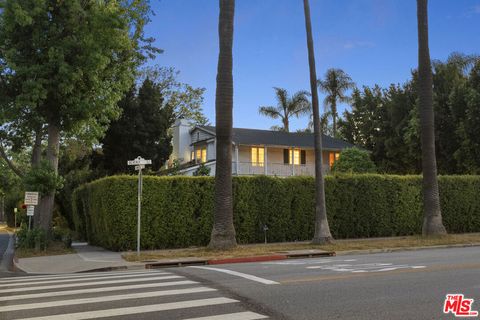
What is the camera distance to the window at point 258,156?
4097 centimetres

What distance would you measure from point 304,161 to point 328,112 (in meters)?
12.5

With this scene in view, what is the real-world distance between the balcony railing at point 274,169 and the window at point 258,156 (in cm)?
24

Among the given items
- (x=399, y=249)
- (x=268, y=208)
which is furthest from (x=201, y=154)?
(x=399, y=249)

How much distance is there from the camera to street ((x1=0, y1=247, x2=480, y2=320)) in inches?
276

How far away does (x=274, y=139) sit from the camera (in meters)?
42.2

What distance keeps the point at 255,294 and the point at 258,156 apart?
32996 millimetres

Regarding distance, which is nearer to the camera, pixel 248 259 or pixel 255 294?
pixel 255 294

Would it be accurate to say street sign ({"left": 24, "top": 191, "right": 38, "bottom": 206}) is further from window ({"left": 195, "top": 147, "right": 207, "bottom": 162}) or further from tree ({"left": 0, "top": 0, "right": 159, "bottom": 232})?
window ({"left": 195, "top": 147, "right": 207, "bottom": 162})

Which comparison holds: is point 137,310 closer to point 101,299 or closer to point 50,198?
point 101,299

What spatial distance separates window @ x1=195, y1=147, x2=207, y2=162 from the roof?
195cm

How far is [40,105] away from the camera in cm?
2172

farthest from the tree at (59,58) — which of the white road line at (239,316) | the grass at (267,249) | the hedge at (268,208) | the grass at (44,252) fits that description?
the white road line at (239,316)

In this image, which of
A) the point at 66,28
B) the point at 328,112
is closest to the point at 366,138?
the point at 328,112

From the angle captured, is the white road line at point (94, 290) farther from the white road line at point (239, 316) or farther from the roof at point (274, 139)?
the roof at point (274, 139)
